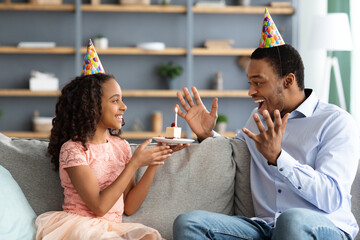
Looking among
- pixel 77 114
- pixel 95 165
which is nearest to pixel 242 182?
pixel 95 165

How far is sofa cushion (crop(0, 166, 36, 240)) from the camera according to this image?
177 cm

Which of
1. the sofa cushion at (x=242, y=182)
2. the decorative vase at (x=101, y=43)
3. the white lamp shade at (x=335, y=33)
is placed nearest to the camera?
the sofa cushion at (x=242, y=182)

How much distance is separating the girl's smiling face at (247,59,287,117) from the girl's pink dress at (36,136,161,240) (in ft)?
2.03

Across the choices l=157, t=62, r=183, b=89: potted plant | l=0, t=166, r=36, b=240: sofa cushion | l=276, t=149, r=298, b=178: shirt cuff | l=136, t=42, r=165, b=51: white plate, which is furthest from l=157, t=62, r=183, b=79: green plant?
l=276, t=149, r=298, b=178: shirt cuff

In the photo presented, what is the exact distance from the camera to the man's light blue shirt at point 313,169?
1.73 meters

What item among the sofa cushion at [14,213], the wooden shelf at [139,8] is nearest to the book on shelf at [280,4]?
the wooden shelf at [139,8]

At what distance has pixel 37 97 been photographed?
5500 millimetres

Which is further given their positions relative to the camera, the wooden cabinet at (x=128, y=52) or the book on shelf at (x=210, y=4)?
the book on shelf at (x=210, y=4)

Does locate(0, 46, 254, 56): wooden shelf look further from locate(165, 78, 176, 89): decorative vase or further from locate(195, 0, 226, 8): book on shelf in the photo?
locate(195, 0, 226, 8): book on shelf

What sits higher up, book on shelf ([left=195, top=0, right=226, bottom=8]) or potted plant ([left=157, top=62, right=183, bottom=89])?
book on shelf ([left=195, top=0, right=226, bottom=8])

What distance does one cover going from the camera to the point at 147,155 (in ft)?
6.16

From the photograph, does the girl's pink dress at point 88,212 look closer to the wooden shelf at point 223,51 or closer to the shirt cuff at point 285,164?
A: the shirt cuff at point 285,164

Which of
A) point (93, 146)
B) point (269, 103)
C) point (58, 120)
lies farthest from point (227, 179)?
point (58, 120)

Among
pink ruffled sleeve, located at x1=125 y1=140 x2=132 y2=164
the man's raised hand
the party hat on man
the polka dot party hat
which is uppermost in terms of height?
the polka dot party hat
